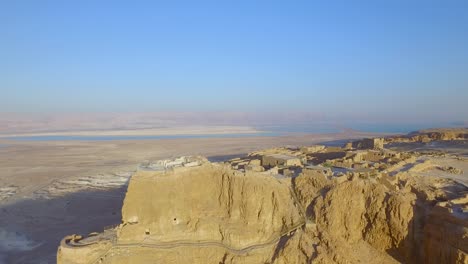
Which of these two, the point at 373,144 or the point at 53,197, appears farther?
the point at 53,197

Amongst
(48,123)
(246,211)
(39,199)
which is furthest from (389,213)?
(48,123)

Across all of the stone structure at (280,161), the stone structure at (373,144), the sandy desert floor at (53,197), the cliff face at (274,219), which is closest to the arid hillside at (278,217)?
the cliff face at (274,219)

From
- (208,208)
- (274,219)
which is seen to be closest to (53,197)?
(208,208)

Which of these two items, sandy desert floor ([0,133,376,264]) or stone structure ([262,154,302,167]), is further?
sandy desert floor ([0,133,376,264])

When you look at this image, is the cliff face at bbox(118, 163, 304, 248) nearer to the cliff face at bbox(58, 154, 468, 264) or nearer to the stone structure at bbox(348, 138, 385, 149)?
the cliff face at bbox(58, 154, 468, 264)

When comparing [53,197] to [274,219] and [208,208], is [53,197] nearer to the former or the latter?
[208,208]

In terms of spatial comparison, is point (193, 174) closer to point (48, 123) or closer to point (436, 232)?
point (436, 232)

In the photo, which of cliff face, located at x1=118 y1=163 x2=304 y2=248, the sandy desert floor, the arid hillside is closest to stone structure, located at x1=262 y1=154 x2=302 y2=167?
the arid hillside

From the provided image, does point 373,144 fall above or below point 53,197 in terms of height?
above
